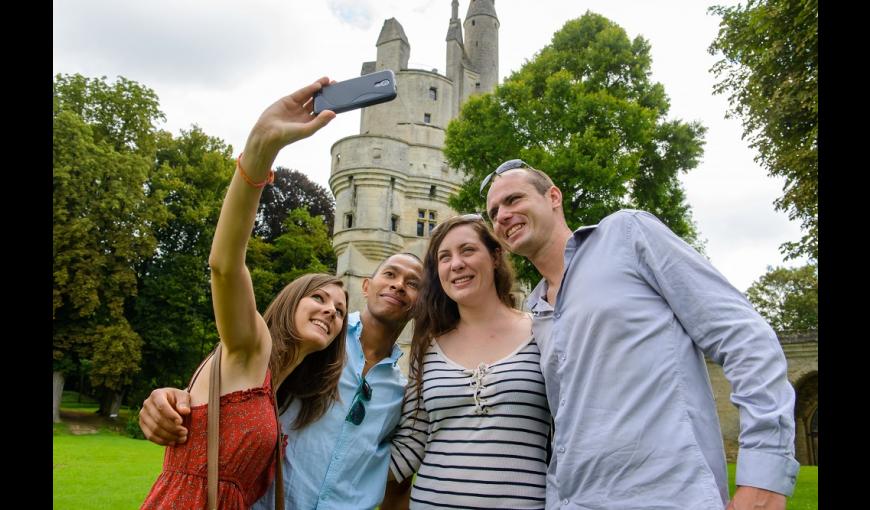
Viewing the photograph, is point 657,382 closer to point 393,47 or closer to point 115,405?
point 115,405

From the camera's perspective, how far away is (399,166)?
32625 mm

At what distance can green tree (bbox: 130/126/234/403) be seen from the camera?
86.2 feet

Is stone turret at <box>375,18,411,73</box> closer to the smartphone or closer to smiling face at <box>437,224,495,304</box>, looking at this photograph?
smiling face at <box>437,224,495,304</box>

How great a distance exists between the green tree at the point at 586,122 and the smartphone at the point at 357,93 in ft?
46.2

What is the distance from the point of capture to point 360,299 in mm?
28625

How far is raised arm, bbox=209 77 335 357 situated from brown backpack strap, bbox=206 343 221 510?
159mm

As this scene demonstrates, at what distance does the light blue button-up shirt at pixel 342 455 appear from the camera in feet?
9.52

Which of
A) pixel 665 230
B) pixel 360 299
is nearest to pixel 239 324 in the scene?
pixel 665 230

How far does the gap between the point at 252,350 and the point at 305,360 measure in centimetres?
74

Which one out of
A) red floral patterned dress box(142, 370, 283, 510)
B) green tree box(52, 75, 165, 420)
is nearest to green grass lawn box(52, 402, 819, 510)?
red floral patterned dress box(142, 370, 283, 510)

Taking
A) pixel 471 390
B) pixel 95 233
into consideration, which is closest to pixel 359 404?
pixel 471 390

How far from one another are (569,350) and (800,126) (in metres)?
11.5
